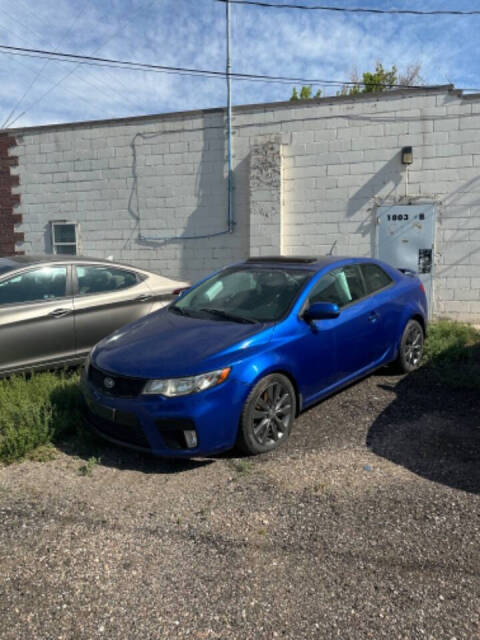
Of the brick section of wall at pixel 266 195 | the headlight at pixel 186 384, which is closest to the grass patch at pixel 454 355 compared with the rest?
the headlight at pixel 186 384

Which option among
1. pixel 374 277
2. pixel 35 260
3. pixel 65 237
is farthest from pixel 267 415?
pixel 65 237

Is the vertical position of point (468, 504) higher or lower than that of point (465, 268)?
lower

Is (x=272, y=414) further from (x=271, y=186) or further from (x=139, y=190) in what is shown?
(x=139, y=190)

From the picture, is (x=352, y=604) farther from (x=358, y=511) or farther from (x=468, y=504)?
(x=468, y=504)

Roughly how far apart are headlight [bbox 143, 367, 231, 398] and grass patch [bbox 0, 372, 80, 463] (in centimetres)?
118

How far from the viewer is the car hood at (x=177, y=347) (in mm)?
3768

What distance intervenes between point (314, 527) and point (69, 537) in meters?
1.46

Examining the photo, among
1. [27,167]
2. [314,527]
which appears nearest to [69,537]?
[314,527]

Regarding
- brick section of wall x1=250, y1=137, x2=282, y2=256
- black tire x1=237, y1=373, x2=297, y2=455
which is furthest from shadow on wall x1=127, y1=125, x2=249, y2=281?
black tire x1=237, y1=373, x2=297, y2=455

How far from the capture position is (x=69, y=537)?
121 inches

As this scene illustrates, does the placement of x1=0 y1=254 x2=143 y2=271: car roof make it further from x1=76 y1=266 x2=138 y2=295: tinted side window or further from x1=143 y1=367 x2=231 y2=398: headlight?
x1=143 y1=367 x2=231 y2=398: headlight

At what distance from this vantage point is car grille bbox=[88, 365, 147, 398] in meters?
3.79

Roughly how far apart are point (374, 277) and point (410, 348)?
39.8 inches

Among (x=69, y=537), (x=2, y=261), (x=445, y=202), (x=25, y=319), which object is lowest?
(x=69, y=537)
